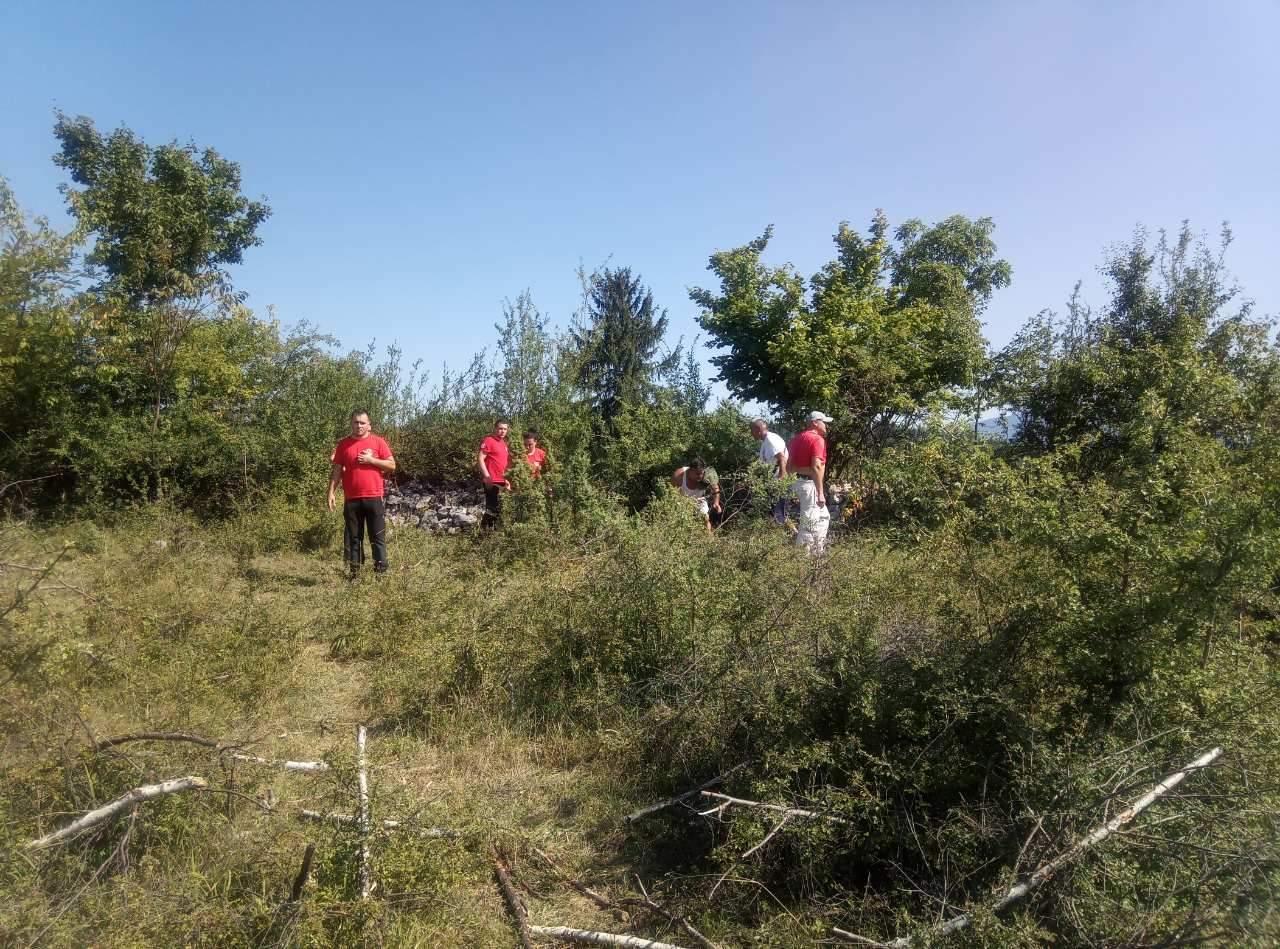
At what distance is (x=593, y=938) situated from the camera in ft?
9.37

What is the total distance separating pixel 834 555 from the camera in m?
4.97

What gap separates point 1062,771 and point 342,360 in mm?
10489

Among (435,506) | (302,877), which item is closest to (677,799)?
(302,877)

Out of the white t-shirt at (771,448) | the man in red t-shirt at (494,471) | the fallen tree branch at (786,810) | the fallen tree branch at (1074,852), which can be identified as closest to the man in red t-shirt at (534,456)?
the man in red t-shirt at (494,471)

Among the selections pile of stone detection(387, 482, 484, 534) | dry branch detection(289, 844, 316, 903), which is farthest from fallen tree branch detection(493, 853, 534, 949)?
pile of stone detection(387, 482, 484, 534)

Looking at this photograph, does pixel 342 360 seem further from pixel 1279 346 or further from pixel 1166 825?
pixel 1279 346

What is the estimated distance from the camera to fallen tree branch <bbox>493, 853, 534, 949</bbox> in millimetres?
2854

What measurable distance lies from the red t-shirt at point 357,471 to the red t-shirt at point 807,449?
404 cm

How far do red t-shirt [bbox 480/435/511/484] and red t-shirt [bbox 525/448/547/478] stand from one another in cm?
29

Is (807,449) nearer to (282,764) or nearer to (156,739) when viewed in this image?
(282,764)

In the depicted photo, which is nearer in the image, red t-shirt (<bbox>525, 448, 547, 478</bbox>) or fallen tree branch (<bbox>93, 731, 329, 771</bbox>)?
fallen tree branch (<bbox>93, 731, 329, 771</bbox>)

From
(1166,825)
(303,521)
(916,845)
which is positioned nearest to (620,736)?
(916,845)

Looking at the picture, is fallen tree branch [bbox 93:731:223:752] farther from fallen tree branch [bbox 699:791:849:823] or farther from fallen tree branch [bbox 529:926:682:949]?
fallen tree branch [bbox 699:791:849:823]

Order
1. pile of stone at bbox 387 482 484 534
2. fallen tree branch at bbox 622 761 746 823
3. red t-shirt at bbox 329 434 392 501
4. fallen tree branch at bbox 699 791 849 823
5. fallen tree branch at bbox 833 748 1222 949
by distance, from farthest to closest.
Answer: pile of stone at bbox 387 482 484 534, red t-shirt at bbox 329 434 392 501, fallen tree branch at bbox 622 761 746 823, fallen tree branch at bbox 699 791 849 823, fallen tree branch at bbox 833 748 1222 949
